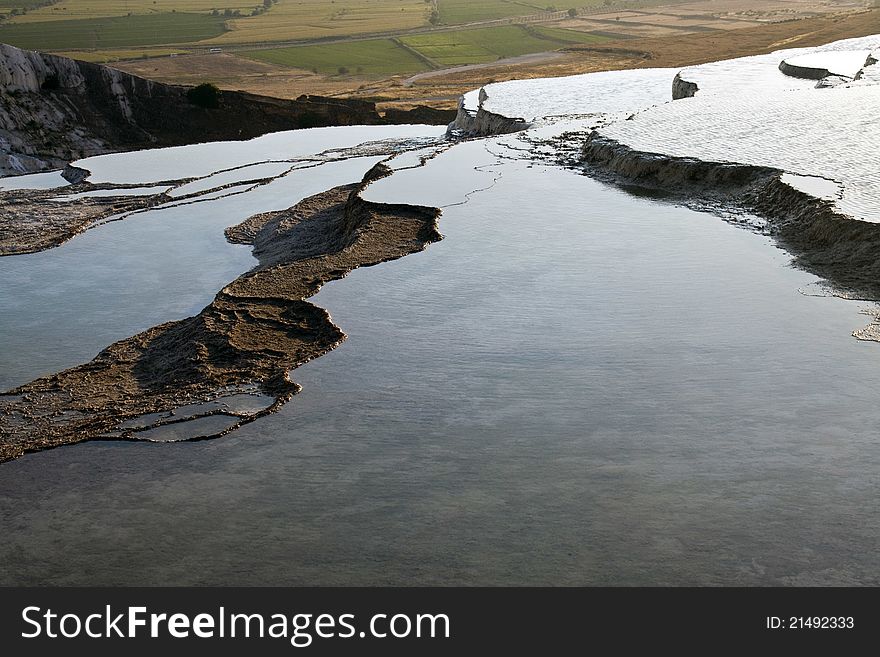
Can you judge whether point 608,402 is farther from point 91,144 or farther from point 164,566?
point 91,144

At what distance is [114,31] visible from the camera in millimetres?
68625

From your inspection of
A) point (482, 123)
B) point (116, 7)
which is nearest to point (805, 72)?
point (482, 123)

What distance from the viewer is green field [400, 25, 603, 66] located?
60406 millimetres

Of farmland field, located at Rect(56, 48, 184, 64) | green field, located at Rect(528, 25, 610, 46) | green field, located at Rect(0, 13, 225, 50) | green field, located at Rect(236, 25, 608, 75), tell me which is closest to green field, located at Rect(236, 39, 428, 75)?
green field, located at Rect(236, 25, 608, 75)

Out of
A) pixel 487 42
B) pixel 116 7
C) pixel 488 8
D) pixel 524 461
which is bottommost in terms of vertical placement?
pixel 487 42

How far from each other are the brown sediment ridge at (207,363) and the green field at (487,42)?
51.7 metres

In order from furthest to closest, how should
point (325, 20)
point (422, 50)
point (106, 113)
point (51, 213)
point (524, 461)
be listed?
1. point (325, 20)
2. point (422, 50)
3. point (106, 113)
4. point (51, 213)
5. point (524, 461)

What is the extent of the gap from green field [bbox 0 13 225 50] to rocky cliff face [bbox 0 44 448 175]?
3277 cm

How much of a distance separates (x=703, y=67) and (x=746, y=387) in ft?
57.4

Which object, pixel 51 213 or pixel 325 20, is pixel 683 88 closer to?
pixel 51 213

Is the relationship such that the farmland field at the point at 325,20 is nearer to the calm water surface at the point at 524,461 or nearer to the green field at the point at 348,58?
the green field at the point at 348,58

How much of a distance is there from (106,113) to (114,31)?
1837 inches

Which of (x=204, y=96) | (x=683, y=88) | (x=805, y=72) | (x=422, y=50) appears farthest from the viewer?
(x=422, y=50)
